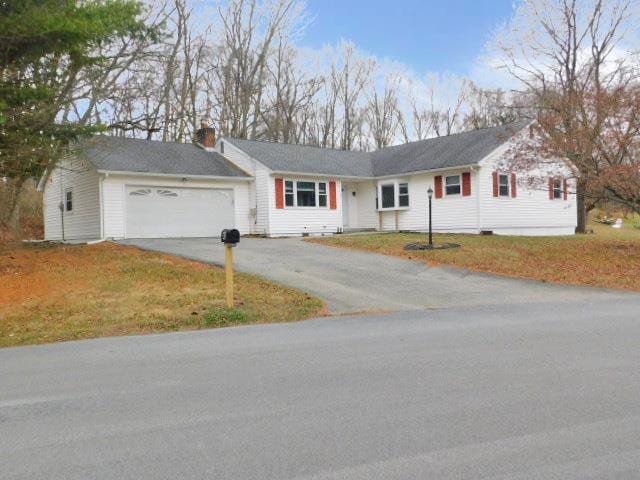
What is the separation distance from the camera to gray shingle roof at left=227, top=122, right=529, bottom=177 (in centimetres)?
2411

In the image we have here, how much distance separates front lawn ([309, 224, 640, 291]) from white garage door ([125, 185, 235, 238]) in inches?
191

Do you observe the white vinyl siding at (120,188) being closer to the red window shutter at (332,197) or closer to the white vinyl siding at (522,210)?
the red window shutter at (332,197)

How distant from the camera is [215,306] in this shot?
936 centimetres

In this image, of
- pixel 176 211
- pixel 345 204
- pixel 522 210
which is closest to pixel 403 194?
pixel 345 204

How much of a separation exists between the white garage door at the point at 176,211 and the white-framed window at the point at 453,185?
9653mm

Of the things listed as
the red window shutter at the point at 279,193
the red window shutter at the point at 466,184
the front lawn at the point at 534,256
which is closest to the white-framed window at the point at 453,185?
the red window shutter at the point at 466,184

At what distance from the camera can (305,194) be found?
2484 cm

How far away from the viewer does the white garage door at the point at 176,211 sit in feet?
70.0

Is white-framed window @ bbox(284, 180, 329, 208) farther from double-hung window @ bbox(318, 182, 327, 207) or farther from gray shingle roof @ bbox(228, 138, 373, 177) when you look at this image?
gray shingle roof @ bbox(228, 138, 373, 177)

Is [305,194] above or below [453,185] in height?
below

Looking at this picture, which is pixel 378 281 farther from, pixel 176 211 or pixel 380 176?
pixel 380 176

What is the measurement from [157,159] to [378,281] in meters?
14.1

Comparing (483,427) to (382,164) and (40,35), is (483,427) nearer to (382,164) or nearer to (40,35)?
(40,35)

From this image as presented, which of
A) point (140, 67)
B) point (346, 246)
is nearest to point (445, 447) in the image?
point (346, 246)
